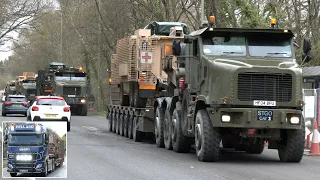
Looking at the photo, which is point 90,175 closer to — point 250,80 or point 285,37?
point 250,80

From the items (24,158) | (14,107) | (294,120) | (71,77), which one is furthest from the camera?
(71,77)

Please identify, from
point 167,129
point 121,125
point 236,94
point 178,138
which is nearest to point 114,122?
point 121,125

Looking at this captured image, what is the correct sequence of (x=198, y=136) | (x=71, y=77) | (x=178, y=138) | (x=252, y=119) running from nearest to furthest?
(x=252, y=119)
(x=198, y=136)
(x=178, y=138)
(x=71, y=77)

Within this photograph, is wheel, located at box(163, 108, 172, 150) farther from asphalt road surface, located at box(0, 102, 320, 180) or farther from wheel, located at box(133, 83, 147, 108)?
wheel, located at box(133, 83, 147, 108)

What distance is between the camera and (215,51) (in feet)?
55.2

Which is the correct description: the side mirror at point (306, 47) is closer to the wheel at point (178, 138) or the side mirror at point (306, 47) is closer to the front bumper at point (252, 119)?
the front bumper at point (252, 119)

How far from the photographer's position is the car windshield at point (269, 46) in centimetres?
1670

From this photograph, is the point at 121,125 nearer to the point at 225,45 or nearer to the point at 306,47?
the point at 225,45

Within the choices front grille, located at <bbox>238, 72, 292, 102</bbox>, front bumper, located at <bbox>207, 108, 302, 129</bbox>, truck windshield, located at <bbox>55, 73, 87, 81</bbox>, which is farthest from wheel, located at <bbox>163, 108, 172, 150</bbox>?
truck windshield, located at <bbox>55, 73, 87, 81</bbox>

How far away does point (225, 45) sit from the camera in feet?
55.4

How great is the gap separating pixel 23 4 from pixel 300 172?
14.4m

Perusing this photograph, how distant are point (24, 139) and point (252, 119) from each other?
8.58 metres

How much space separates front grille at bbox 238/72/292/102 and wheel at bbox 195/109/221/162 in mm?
973

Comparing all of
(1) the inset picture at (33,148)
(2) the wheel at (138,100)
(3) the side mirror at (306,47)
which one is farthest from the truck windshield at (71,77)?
(1) the inset picture at (33,148)
